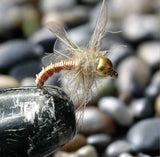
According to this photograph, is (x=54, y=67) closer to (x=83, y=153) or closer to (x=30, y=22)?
(x=83, y=153)

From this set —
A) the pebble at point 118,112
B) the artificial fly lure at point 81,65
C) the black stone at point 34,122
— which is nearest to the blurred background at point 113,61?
the pebble at point 118,112

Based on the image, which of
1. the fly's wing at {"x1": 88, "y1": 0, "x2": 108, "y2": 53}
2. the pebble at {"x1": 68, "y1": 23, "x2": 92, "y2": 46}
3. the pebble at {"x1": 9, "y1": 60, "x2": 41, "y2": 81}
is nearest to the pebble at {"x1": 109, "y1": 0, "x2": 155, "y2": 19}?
the pebble at {"x1": 68, "y1": 23, "x2": 92, "y2": 46}

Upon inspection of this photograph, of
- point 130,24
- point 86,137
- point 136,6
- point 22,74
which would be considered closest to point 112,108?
point 86,137

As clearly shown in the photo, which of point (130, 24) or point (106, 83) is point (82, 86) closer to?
point (106, 83)

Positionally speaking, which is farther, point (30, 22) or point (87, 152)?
point (30, 22)

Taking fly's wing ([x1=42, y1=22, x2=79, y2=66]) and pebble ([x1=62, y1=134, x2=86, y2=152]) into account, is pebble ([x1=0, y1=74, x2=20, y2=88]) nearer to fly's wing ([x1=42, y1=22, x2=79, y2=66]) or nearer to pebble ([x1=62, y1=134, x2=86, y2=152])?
pebble ([x1=62, y1=134, x2=86, y2=152])

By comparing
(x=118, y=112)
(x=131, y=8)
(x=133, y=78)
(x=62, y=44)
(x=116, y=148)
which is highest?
(x=131, y=8)

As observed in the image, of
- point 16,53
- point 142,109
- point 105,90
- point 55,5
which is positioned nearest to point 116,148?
point 142,109
